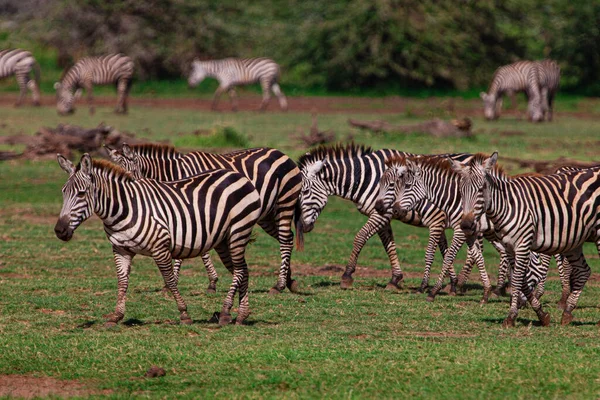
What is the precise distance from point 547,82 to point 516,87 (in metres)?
1.06

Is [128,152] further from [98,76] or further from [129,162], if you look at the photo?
[98,76]

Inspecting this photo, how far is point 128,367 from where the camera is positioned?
8031 mm

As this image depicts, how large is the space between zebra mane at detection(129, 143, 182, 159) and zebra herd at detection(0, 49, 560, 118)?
72.8 feet

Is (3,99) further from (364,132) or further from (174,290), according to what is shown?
(174,290)

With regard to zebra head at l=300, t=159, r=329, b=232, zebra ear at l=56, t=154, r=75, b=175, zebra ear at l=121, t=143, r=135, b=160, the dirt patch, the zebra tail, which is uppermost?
zebra ear at l=56, t=154, r=75, b=175

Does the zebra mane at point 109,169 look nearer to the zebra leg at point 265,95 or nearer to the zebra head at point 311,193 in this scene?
the zebra head at point 311,193

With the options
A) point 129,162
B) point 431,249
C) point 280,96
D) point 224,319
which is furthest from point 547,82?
point 224,319

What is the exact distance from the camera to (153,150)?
11.8 meters

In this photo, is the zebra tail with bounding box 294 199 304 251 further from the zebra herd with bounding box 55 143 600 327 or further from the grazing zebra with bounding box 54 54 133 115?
the grazing zebra with bounding box 54 54 133 115

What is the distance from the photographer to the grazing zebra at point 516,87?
32.9 metres

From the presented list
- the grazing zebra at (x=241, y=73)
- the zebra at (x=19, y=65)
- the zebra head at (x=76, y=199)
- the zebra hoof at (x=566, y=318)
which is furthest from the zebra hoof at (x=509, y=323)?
the zebra at (x=19, y=65)

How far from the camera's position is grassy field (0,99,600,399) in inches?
301

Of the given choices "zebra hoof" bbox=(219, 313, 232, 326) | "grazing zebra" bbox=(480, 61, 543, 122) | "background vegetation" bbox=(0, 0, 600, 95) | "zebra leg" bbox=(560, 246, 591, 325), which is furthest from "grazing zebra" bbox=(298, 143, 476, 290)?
"background vegetation" bbox=(0, 0, 600, 95)

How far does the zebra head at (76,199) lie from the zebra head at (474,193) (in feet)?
11.4
